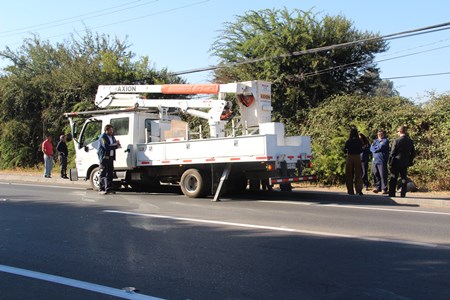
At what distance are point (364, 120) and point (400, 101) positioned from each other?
1.29m

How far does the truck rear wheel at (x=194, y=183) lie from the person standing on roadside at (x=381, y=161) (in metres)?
4.73

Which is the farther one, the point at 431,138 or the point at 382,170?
the point at 431,138

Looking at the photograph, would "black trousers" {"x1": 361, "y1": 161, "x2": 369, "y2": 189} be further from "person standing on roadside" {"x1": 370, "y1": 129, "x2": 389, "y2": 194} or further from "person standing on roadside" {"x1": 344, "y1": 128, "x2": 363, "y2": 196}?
A: "person standing on roadside" {"x1": 344, "y1": 128, "x2": 363, "y2": 196}

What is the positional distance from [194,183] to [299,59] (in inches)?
351

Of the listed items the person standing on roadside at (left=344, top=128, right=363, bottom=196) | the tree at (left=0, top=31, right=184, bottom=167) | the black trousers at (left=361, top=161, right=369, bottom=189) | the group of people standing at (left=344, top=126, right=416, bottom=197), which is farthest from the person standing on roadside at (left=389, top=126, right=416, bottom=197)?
the tree at (left=0, top=31, right=184, bottom=167)

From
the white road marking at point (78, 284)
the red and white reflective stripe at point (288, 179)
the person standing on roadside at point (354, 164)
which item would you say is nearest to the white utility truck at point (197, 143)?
the red and white reflective stripe at point (288, 179)

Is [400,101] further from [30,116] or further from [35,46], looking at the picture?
[35,46]

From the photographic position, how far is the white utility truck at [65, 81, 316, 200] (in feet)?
36.9

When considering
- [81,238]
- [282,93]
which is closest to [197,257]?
[81,238]

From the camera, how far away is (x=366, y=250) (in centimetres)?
641

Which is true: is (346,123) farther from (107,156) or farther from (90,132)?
(90,132)

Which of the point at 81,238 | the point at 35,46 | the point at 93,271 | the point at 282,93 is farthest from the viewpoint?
the point at 35,46

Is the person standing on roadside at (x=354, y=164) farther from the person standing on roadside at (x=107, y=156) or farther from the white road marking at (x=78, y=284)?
the white road marking at (x=78, y=284)

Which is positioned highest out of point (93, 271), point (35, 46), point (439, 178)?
point (35, 46)
